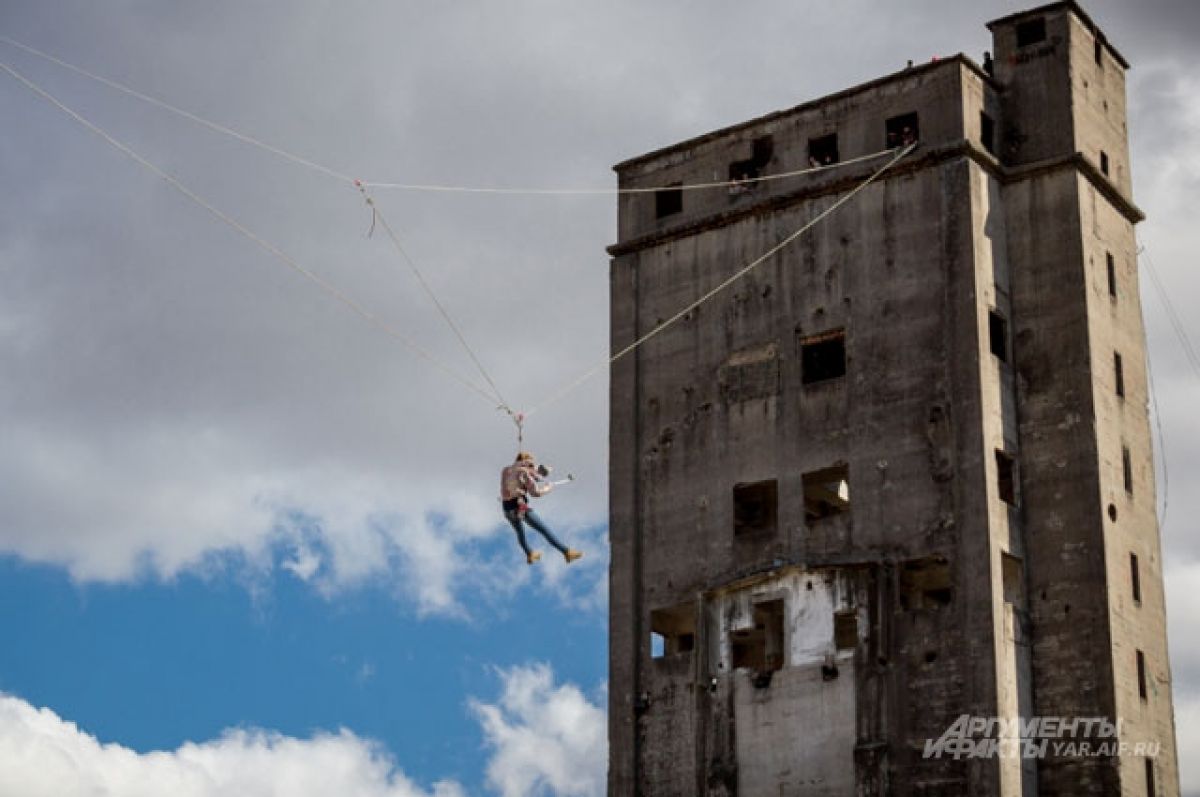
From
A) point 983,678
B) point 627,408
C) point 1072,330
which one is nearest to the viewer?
point 983,678

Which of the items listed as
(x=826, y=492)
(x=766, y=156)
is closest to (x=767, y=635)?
(x=826, y=492)

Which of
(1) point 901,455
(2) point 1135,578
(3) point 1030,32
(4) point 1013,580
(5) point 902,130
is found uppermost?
(3) point 1030,32

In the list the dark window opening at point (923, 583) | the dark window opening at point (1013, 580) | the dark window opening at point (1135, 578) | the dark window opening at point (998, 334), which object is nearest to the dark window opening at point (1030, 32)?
the dark window opening at point (998, 334)

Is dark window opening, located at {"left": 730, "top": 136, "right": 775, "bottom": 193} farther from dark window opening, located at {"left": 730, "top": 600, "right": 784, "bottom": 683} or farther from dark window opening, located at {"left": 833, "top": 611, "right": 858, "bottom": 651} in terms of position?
dark window opening, located at {"left": 833, "top": 611, "right": 858, "bottom": 651}

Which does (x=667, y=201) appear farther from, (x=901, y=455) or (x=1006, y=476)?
(x=1006, y=476)

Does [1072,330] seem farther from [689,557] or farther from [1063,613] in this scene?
[689,557]

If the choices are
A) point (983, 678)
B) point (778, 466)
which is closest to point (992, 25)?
point (778, 466)

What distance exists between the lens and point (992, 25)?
5044cm

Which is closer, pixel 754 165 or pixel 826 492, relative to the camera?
pixel 826 492

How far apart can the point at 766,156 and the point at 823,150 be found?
131 centimetres

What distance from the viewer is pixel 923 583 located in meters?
47.0

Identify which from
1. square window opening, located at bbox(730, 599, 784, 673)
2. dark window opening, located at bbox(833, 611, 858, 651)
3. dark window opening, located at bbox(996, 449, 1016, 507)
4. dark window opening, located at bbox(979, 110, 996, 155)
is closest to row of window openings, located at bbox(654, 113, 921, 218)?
dark window opening, located at bbox(979, 110, 996, 155)

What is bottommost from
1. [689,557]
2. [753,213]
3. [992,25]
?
[689,557]

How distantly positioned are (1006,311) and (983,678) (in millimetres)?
7618
